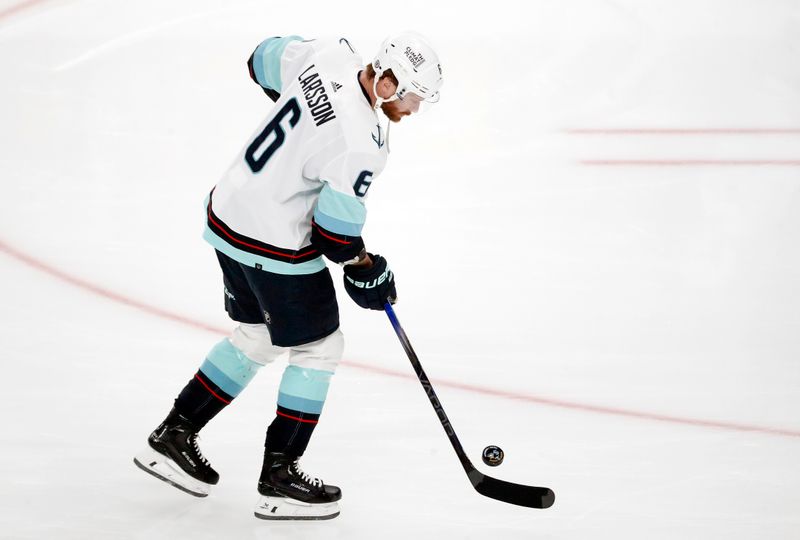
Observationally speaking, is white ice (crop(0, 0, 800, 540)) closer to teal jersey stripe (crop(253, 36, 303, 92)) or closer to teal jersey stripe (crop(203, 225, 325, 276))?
teal jersey stripe (crop(203, 225, 325, 276))

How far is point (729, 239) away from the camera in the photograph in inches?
175

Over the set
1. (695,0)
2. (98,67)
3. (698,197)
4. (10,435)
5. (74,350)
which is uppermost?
(695,0)

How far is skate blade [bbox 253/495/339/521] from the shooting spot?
101 inches

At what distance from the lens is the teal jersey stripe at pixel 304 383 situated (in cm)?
256

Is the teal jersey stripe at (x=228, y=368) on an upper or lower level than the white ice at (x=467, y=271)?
lower

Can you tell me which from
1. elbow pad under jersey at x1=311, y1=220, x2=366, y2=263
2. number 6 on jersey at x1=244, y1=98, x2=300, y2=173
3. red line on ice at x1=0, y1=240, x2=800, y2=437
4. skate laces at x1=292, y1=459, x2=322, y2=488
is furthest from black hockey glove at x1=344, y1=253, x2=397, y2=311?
red line on ice at x1=0, y1=240, x2=800, y2=437

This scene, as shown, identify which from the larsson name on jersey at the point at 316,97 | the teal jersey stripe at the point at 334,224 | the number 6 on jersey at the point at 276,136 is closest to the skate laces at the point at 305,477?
the teal jersey stripe at the point at 334,224

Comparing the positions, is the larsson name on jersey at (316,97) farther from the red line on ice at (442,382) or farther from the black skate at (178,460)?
the red line on ice at (442,382)

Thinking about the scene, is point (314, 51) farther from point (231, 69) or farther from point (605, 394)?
point (231, 69)

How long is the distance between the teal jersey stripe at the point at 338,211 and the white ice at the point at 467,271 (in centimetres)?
79

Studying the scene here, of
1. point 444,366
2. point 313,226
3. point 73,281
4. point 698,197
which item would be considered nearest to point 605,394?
point 444,366

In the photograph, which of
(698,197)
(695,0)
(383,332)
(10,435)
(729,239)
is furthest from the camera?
(695,0)

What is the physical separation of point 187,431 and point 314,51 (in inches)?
41.0

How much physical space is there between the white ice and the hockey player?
0.51 feet
